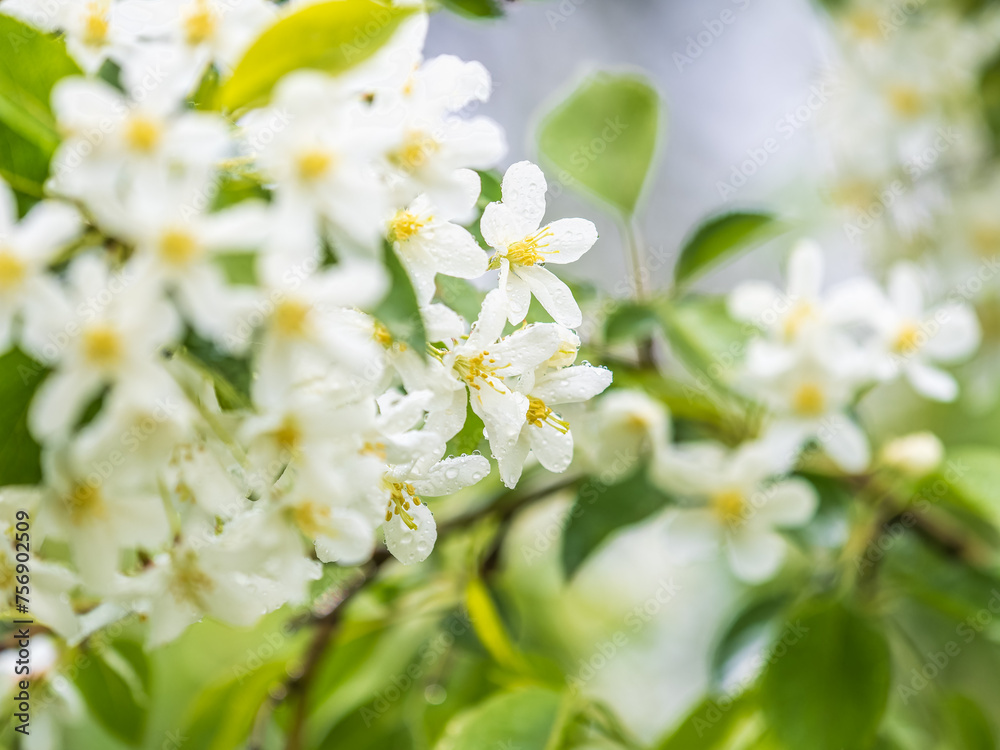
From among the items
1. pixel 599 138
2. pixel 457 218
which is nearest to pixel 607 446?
pixel 599 138

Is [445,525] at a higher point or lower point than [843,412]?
lower

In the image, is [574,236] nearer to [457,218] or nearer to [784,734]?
[457,218]

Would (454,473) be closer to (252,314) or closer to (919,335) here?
(252,314)

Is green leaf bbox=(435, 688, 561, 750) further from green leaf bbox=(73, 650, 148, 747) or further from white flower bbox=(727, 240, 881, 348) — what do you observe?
white flower bbox=(727, 240, 881, 348)

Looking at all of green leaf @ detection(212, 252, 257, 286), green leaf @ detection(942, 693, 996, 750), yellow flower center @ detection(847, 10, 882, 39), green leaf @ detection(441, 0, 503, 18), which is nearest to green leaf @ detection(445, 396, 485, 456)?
green leaf @ detection(212, 252, 257, 286)

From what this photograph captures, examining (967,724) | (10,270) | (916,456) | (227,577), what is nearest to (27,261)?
(10,270)

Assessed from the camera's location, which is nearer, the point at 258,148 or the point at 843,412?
the point at 258,148

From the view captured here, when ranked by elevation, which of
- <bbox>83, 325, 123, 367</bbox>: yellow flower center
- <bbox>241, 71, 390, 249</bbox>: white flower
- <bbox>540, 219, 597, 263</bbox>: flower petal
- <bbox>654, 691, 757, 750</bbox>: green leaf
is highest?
<bbox>241, 71, 390, 249</bbox>: white flower
